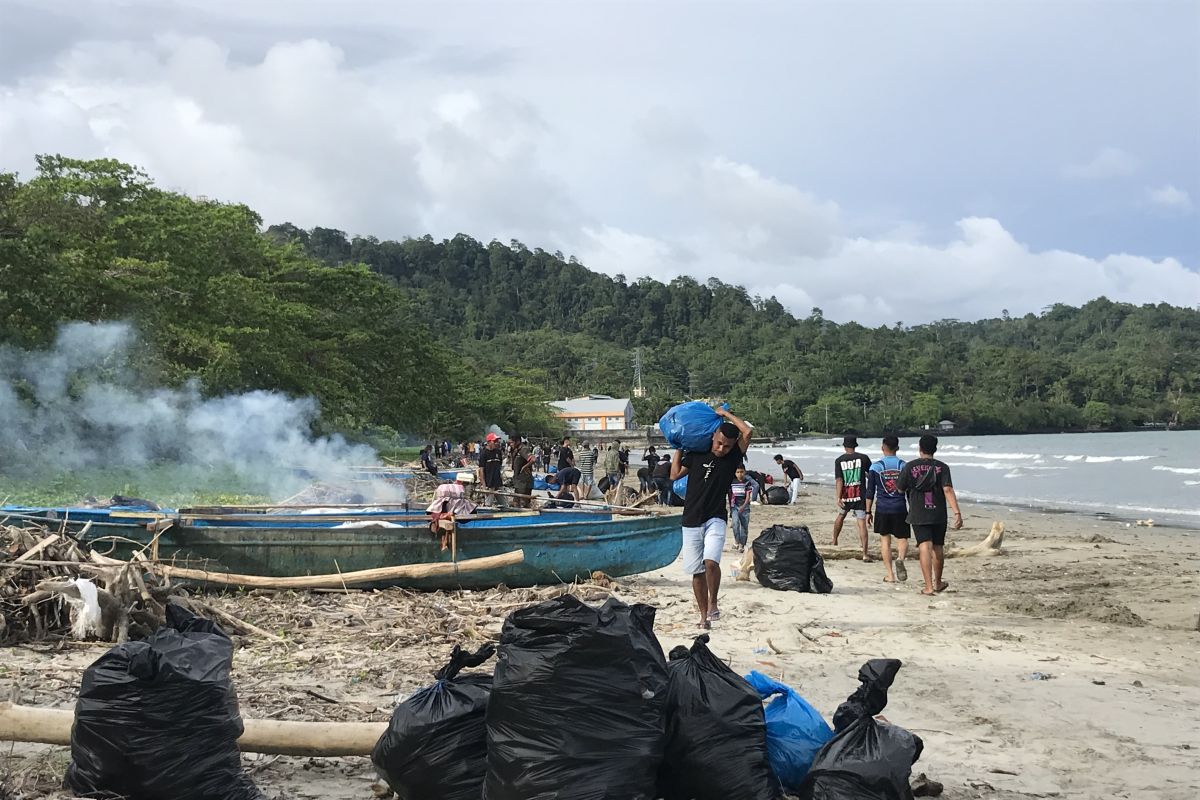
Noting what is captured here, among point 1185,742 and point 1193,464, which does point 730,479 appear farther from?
point 1193,464

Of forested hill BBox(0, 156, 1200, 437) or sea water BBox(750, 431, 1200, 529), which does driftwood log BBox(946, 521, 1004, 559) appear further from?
forested hill BBox(0, 156, 1200, 437)

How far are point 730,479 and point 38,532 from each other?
5.78 metres

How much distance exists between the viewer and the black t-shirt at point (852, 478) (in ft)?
38.7

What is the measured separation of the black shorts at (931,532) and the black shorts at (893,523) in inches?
26.8

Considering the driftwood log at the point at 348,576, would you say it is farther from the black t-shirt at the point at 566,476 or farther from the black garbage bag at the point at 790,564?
the black t-shirt at the point at 566,476

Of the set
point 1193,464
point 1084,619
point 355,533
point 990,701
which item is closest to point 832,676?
point 990,701

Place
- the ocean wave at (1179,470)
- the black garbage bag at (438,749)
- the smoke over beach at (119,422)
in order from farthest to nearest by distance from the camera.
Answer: the ocean wave at (1179,470) < the smoke over beach at (119,422) < the black garbage bag at (438,749)

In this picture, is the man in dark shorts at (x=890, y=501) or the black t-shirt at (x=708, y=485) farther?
the man in dark shorts at (x=890, y=501)

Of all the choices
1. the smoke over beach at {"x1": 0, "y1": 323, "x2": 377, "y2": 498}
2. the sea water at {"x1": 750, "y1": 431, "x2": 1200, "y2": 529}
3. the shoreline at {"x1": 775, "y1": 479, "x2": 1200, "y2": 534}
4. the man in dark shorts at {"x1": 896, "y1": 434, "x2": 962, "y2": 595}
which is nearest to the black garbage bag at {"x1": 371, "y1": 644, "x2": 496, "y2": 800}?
the man in dark shorts at {"x1": 896, "y1": 434, "x2": 962, "y2": 595}

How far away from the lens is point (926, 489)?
30.2 feet

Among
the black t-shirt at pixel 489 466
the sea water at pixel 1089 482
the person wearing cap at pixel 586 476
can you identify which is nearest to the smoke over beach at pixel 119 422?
the black t-shirt at pixel 489 466

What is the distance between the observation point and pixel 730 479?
7.21 meters

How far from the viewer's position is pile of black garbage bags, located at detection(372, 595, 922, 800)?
3.16 m

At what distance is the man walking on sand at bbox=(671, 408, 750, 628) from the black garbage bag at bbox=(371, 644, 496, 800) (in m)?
3.91
